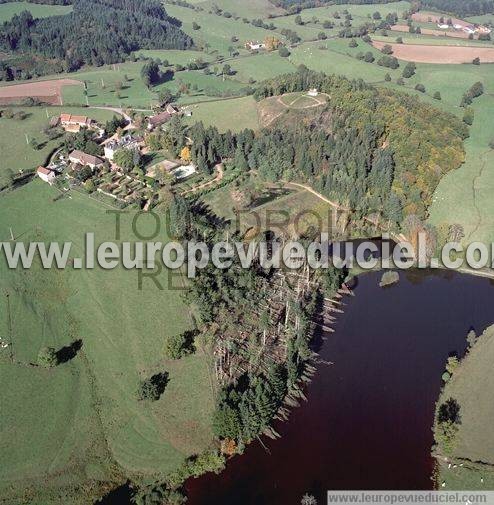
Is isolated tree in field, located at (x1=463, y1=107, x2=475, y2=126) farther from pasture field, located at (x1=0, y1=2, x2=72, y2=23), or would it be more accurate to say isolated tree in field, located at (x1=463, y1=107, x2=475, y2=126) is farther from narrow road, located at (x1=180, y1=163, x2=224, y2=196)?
pasture field, located at (x1=0, y1=2, x2=72, y2=23)

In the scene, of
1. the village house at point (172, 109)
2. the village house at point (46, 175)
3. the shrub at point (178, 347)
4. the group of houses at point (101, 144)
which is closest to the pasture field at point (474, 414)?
the shrub at point (178, 347)

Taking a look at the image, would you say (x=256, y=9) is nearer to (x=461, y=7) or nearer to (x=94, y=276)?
(x=461, y=7)

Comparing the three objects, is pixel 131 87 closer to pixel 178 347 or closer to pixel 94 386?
pixel 178 347

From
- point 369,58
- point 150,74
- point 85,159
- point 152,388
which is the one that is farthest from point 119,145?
point 369,58

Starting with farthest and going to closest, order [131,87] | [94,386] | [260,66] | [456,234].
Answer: [260,66], [131,87], [456,234], [94,386]

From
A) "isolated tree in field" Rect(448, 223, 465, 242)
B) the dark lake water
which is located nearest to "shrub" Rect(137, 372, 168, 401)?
the dark lake water

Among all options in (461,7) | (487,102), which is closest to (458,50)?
(487,102)

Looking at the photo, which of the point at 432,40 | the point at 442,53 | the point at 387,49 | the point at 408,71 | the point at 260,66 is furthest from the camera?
the point at 432,40
